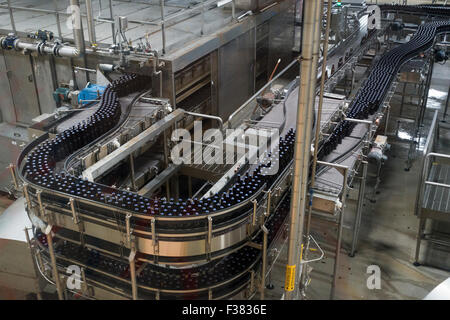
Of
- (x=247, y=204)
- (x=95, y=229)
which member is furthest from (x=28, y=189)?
(x=247, y=204)

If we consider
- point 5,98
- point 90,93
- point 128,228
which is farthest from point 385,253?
point 5,98

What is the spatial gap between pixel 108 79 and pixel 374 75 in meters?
5.52

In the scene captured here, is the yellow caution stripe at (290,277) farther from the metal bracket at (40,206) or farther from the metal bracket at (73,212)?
the metal bracket at (40,206)

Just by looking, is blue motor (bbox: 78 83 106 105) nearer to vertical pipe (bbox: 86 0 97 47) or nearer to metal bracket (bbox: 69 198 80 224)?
vertical pipe (bbox: 86 0 97 47)

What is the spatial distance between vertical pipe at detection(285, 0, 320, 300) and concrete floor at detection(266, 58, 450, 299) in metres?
2.33

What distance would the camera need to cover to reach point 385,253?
866 cm

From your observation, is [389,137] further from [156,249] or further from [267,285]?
[156,249]

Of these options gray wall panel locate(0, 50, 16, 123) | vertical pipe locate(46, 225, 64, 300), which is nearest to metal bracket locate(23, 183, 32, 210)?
vertical pipe locate(46, 225, 64, 300)

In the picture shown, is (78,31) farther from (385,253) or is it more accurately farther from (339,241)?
(385,253)

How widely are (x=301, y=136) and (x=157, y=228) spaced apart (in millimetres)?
1850

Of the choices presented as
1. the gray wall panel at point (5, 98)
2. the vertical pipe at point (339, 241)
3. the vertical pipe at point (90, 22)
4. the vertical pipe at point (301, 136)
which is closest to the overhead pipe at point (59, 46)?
the vertical pipe at point (90, 22)

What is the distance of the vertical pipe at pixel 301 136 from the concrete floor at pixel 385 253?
2.33 meters

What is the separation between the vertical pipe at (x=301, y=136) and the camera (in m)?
4.51

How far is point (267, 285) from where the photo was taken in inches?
306
